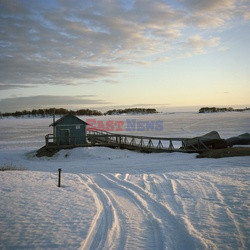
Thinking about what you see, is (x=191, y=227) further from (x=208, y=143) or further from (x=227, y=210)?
(x=208, y=143)

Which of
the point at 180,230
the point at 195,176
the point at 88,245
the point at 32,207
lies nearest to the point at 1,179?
the point at 32,207

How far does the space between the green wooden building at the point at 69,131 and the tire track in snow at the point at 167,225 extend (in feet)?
60.8

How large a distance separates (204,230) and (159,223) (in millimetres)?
1168

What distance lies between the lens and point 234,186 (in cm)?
909

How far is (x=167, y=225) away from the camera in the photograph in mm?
6023

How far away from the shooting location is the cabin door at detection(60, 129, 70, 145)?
85.4 feet

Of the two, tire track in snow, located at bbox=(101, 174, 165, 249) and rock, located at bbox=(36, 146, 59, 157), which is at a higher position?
tire track in snow, located at bbox=(101, 174, 165, 249)

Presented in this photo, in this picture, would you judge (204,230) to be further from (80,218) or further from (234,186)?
(234,186)

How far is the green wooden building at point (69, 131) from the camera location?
25922mm

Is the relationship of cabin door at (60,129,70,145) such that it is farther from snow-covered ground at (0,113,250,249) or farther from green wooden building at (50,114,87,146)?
snow-covered ground at (0,113,250,249)

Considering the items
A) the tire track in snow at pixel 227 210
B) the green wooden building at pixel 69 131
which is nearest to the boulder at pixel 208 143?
the tire track in snow at pixel 227 210

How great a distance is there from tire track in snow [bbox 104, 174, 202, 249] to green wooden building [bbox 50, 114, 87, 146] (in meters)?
18.5

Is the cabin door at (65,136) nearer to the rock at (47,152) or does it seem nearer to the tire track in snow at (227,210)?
the rock at (47,152)

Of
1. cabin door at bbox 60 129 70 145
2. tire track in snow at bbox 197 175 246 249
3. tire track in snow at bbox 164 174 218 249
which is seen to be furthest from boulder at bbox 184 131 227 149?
cabin door at bbox 60 129 70 145
